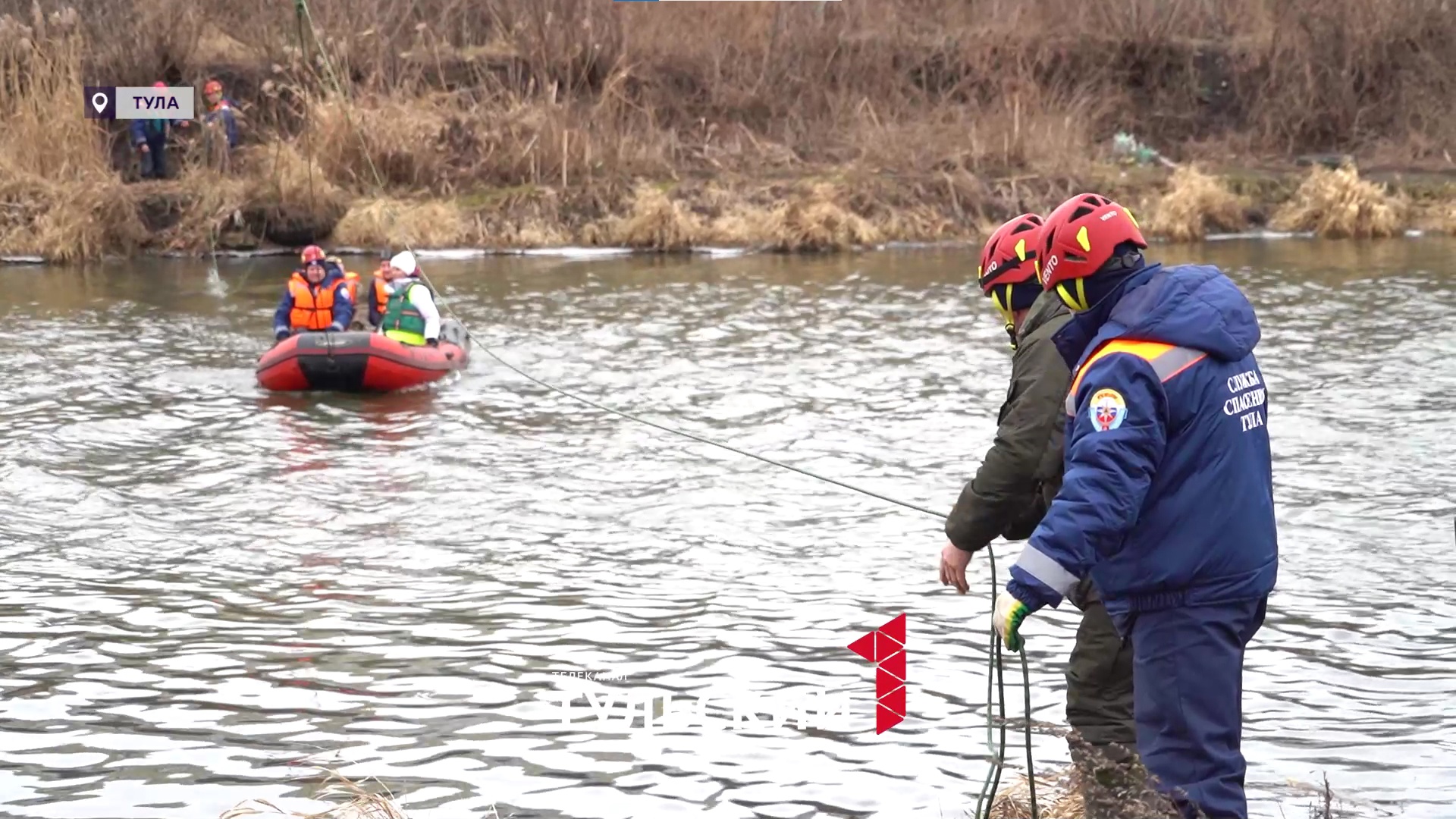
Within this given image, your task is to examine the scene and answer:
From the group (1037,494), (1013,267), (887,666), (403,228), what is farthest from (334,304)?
→ (1037,494)

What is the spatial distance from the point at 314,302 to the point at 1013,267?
1178 centimetres

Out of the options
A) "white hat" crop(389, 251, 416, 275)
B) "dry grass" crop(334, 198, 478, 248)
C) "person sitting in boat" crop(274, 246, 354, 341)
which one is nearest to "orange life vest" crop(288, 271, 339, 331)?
"person sitting in boat" crop(274, 246, 354, 341)

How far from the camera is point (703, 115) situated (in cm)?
3109

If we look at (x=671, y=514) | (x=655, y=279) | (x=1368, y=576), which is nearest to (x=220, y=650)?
(x=671, y=514)

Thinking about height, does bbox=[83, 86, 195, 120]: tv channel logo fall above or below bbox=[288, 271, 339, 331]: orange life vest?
above

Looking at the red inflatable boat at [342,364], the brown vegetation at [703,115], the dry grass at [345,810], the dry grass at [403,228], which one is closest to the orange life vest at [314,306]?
the red inflatable boat at [342,364]

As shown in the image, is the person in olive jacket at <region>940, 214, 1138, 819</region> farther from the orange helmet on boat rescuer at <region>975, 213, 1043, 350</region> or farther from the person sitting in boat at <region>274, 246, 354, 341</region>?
the person sitting in boat at <region>274, 246, 354, 341</region>

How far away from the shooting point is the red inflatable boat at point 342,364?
14.8 meters

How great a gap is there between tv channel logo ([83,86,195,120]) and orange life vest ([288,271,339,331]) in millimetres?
12124

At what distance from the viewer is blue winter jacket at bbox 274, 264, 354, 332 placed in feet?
52.5

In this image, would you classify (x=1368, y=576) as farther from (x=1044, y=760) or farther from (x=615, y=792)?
(x=615, y=792)

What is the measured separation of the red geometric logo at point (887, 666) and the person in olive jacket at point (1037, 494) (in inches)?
60.7

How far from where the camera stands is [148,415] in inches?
546

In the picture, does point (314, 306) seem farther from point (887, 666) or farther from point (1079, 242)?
point (1079, 242)
